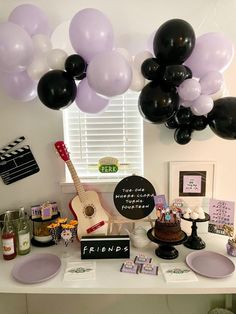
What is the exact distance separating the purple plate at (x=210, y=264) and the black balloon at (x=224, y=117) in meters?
0.68

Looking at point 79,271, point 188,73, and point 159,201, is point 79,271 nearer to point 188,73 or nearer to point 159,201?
point 159,201

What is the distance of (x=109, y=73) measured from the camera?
42.1 inches

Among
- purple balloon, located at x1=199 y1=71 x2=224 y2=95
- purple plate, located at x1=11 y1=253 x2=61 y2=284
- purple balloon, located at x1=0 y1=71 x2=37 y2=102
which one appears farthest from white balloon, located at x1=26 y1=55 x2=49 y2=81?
purple plate, located at x1=11 y1=253 x2=61 y2=284

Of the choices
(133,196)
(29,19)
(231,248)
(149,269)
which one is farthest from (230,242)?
(29,19)

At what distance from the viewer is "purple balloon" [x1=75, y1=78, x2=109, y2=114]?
1319 millimetres

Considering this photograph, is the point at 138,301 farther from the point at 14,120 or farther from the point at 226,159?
the point at 14,120

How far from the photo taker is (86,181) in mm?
1710

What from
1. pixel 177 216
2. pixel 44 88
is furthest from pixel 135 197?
pixel 44 88

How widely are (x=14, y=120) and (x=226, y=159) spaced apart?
1422mm

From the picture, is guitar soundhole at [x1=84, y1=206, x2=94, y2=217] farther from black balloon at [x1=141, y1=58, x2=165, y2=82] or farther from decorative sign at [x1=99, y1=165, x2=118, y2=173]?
black balloon at [x1=141, y1=58, x2=165, y2=82]

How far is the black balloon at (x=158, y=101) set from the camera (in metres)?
1.15

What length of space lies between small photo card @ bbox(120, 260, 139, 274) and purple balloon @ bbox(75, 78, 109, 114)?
86 centimetres

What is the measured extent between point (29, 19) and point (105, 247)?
1284 millimetres

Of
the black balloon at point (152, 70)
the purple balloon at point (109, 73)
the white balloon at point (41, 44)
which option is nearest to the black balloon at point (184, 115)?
the black balloon at point (152, 70)
